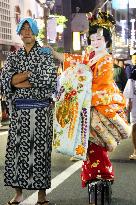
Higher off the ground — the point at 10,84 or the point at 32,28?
the point at 32,28

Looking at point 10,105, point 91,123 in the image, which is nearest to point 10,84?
point 10,105

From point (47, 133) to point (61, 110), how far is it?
0.85 ft

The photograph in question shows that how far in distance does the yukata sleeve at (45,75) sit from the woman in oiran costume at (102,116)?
0.34 meters

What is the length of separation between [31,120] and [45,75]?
450 millimetres

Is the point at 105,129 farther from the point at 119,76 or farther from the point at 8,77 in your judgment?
the point at 119,76

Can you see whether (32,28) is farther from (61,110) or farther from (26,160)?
(26,160)

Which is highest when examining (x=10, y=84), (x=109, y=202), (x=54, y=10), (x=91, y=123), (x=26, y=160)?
(x=54, y=10)

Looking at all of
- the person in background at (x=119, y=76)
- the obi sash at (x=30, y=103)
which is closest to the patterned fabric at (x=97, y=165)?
the obi sash at (x=30, y=103)

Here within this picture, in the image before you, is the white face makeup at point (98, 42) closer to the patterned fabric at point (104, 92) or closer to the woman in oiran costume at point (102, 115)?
the woman in oiran costume at point (102, 115)

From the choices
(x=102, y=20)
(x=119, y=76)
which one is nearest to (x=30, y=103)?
(x=102, y=20)

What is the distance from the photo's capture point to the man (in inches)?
184

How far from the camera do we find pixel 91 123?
15.5 feet

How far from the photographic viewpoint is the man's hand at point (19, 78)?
4.64 m

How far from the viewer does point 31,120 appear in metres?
4.71
